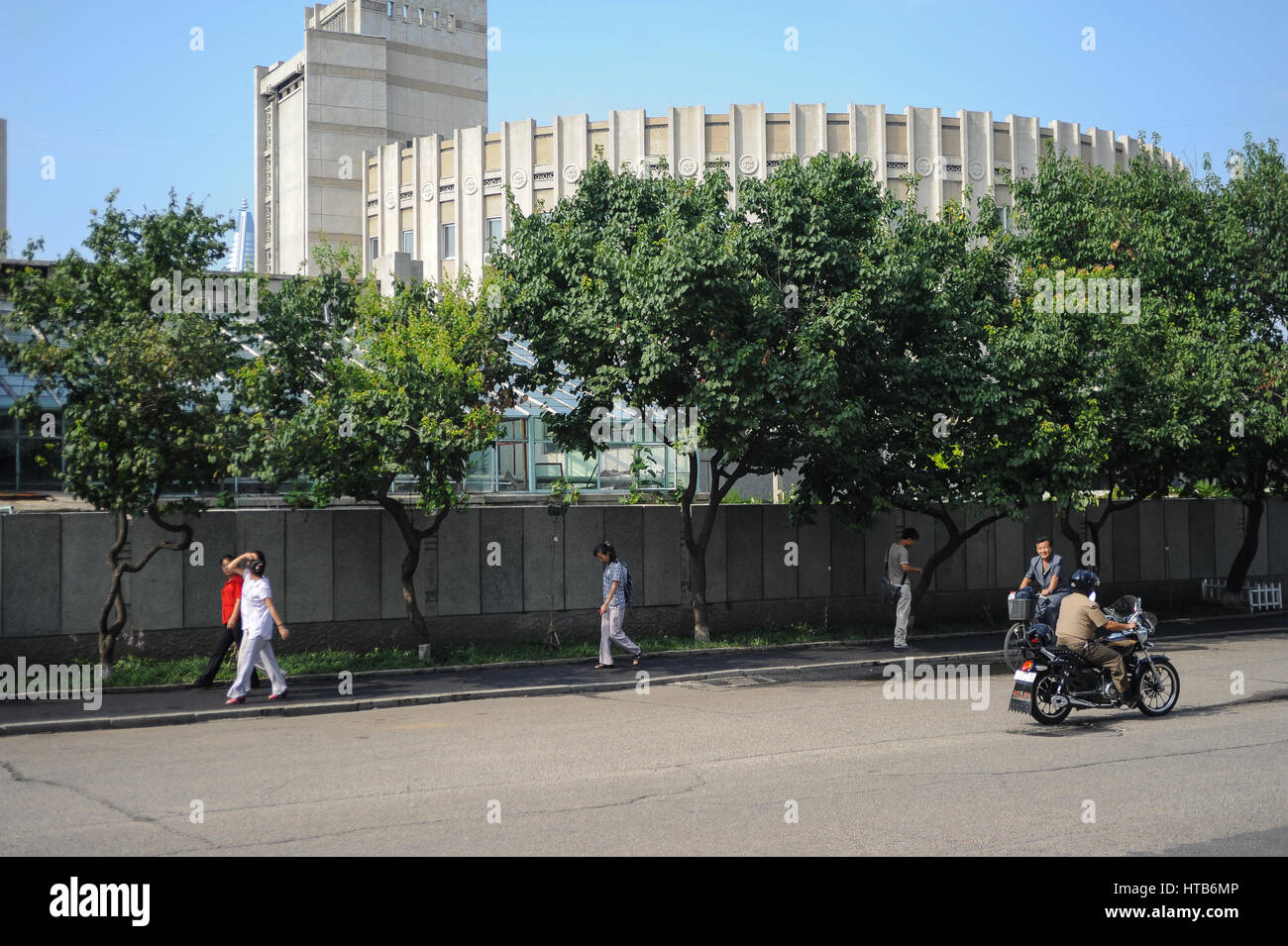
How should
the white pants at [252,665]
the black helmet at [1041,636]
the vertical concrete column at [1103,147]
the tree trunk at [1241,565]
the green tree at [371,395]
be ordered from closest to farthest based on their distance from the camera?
the black helmet at [1041,636], the white pants at [252,665], the green tree at [371,395], the tree trunk at [1241,565], the vertical concrete column at [1103,147]

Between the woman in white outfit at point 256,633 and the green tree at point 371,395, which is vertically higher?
the green tree at point 371,395

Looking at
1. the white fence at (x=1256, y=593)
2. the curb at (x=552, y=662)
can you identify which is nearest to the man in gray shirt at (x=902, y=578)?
the curb at (x=552, y=662)

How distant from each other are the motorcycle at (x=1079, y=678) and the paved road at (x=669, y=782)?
278 mm

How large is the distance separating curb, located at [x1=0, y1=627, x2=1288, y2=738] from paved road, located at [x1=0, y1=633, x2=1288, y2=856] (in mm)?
289

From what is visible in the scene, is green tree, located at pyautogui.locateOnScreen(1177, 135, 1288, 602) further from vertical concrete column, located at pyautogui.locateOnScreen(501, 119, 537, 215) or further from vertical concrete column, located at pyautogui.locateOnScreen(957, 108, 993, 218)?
vertical concrete column, located at pyautogui.locateOnScreen(501, 119, 537, 215)

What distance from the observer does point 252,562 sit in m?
14.3

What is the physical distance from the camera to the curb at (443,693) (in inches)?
502

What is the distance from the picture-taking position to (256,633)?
14.0 metres

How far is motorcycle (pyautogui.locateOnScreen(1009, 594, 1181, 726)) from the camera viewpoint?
12070mm

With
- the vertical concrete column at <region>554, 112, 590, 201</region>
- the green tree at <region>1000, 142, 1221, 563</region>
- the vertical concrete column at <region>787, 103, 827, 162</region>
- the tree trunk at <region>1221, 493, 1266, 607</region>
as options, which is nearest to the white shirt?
the green tree at <region>1000, 142, 1221, 563</region>

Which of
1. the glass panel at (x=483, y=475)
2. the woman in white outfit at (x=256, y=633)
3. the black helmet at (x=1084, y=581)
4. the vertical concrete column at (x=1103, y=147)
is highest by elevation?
the vertical concrete column at (x=1103, y=147)

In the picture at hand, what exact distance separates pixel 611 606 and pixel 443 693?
3447mm

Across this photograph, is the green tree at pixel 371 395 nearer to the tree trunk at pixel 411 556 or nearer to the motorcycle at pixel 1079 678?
the tree trunk at pixel 411 556

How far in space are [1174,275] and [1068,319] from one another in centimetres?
406
